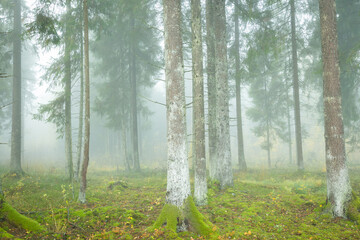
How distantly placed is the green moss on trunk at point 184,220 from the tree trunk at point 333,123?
354cm

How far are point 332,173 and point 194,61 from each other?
Result: 5.18 m

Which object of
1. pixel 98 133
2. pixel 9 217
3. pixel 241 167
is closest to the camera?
pixel 9 217

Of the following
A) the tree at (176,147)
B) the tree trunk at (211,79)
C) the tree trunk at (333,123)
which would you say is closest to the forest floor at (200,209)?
the tree at (176,147)

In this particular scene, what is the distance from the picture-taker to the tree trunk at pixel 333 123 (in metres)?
5.75

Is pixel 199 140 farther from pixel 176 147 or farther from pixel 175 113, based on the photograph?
pixel 175 113

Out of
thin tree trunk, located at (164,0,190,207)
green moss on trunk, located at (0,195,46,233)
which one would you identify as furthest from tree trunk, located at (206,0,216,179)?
green moss on trunk, located at (0,195,46,233)

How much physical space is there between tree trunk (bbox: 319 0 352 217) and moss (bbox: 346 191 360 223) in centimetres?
8

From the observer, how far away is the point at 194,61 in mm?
7496

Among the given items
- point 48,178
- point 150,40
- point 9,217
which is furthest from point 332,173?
point 150,40

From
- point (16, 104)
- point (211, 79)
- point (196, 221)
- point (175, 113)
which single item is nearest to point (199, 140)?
point (175, 113)

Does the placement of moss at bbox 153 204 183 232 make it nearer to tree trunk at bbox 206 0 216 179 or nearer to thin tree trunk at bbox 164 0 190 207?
thin tree trunk at bbox 164 0 190 207

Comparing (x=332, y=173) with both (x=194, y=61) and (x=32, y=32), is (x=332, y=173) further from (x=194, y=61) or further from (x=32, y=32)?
(x=32, y=32)

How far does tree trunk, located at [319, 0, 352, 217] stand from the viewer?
5754 millimetres

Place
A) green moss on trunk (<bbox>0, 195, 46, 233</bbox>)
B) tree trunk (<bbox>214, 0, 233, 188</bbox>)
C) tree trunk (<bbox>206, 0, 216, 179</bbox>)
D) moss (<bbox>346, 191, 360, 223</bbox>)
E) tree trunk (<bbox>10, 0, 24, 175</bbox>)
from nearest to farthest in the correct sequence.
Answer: green moss on trunk (<bbox>0, 195, 46, 233</bbox>)
moss (<bbox>346, 191, 360, 223</bbox>)
tree trunk (<bbox>214, 0, 233, 188</bbox>)
tree trunk (<bbox>206, 0, 216, 179</bbox>)
tree trunk (<bbox>10, 0, 24, 175</bbox>)
